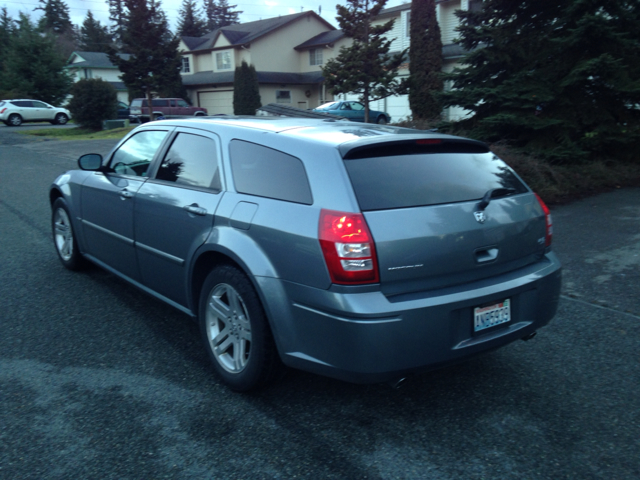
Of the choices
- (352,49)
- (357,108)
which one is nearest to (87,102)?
(357,108)

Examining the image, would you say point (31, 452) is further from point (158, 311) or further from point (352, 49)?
point (352, 49)

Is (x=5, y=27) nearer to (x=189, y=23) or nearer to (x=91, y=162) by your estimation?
(x=189, y=23)

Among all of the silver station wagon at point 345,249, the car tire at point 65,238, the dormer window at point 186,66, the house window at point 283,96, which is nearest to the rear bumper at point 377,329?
the silver station wagon at point 345,249

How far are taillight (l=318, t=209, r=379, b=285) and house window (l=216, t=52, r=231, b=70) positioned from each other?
42.5 m

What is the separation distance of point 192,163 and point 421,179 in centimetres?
167

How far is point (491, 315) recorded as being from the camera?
10.2 feet

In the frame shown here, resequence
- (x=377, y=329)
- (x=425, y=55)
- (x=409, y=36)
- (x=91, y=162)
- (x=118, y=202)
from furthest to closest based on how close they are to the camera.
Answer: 1. (x=409, y=36)
2. (x=425, y=55)
3. (x=91, y=162)
4. (x=118, y=202)
5. (x=377, y=329)

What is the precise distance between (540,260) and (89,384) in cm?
287

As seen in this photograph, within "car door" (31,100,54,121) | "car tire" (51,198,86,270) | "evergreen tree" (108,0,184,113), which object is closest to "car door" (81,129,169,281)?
"car tire" (51,198,86,270)

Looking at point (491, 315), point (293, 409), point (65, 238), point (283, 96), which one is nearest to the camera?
point (491, 315)

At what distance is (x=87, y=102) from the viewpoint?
28.4m

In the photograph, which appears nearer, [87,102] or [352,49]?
[352,49]

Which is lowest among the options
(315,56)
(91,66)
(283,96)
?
(283,96)

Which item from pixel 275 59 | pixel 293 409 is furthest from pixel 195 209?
pixel 275 59
